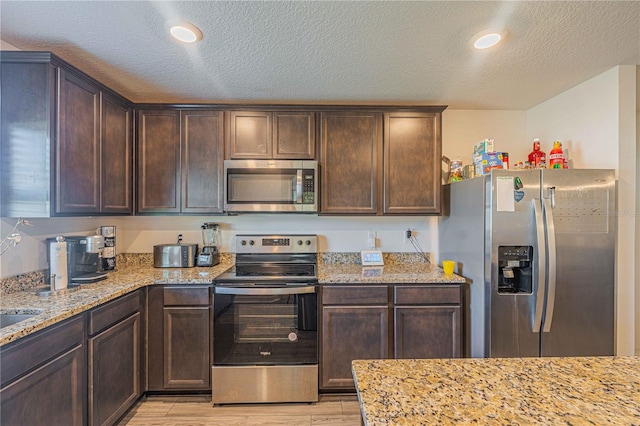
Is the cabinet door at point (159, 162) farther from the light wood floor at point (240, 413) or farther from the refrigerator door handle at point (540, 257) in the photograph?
the refrigerator door handle at point (540, 257)

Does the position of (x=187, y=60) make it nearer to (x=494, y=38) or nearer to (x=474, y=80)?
(x=494, y=38)

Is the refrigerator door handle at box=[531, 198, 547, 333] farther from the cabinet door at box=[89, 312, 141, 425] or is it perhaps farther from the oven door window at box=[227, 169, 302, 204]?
the cabinet door at box=[89, 312, 141, 425]

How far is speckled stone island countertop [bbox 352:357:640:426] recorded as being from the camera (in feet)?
2.26

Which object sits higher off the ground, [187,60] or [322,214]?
[187,60]

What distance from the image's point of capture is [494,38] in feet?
5.35

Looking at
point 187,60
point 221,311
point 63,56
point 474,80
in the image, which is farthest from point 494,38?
point 63,56

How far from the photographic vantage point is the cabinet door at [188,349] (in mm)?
2143

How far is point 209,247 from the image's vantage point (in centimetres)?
265

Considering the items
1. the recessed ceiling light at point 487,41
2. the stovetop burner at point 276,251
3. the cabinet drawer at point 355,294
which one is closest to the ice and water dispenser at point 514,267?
the cabinet drawer at point 355,294

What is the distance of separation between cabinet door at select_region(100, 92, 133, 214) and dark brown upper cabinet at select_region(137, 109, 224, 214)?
102mm

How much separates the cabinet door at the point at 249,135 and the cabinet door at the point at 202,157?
101 millimetres

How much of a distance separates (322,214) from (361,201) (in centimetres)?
36

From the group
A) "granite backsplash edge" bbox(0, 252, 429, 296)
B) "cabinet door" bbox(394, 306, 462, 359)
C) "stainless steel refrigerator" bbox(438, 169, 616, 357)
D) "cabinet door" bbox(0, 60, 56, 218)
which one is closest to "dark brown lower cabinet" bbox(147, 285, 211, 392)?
"granite backsplash edge" bbox(0, 252, 429, 296)

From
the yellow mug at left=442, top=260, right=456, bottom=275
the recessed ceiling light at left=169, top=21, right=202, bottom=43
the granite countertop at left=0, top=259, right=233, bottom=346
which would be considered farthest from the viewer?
the yellow mug at left=442, top=260, right=456, bottom=275
